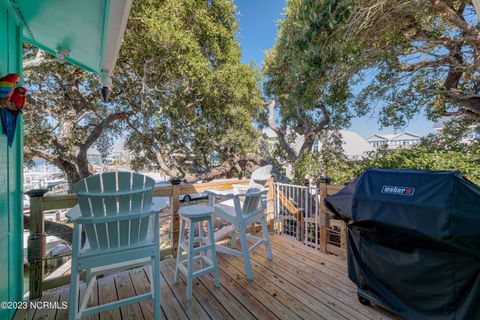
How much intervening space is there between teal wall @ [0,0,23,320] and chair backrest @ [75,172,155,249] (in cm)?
63

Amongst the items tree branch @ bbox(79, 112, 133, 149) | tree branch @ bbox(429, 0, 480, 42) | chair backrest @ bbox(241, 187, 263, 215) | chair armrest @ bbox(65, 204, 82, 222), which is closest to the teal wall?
chair armrest @ bbox(65, 204, 82, 222)

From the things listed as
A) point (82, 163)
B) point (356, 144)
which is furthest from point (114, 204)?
point (356, 144)

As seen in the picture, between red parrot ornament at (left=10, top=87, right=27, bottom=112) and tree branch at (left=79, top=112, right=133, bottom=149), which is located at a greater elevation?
tree branch at (left=79, top=112, right=133, bottom=149)

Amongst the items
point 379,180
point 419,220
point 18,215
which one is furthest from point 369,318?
point 18,215

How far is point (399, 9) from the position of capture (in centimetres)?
346

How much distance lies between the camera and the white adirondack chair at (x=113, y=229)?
1.78m

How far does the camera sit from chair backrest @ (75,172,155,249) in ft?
5.93

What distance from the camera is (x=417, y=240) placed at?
5.13ft

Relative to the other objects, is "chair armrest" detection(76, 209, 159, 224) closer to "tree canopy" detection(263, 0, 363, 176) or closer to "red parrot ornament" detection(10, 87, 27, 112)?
"red parrot ornament" detection(10, 87, 27, 112)

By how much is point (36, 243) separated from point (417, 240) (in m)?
3.27

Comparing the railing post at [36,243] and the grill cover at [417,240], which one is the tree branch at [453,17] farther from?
the railing post at [36,243]

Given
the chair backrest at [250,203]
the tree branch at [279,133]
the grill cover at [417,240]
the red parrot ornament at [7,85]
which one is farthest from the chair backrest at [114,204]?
the tree branch at [279,133]

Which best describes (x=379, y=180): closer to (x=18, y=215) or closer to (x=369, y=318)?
(x=369, y=318)

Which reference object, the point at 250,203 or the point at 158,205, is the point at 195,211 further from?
the point at 250,203
